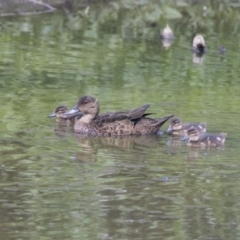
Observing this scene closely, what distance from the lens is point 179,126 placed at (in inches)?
351

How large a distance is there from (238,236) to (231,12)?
45.2 ft

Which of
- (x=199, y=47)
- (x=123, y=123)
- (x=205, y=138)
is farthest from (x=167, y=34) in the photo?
(x=205, y=138)

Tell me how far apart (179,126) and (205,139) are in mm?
594

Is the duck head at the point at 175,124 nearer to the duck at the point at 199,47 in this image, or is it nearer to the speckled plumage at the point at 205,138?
the speckled plumage at the point at 205,138

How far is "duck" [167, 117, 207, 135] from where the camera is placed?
881 centimetres

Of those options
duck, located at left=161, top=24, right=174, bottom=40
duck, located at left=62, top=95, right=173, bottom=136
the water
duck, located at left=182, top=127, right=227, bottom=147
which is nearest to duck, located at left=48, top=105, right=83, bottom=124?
the water

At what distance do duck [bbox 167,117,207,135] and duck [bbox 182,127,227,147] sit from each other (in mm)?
332

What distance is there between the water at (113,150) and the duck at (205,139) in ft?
0.28

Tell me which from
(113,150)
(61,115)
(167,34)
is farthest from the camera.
A: (167,34)

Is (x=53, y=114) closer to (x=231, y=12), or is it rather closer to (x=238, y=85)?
→ (x=238, y=85)

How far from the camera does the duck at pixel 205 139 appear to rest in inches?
327

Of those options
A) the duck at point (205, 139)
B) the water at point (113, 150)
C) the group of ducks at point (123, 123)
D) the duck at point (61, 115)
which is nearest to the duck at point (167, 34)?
the water at point (113, 150)

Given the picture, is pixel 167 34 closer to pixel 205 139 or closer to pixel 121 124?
pixel 121 124

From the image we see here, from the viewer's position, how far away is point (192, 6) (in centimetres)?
1961
